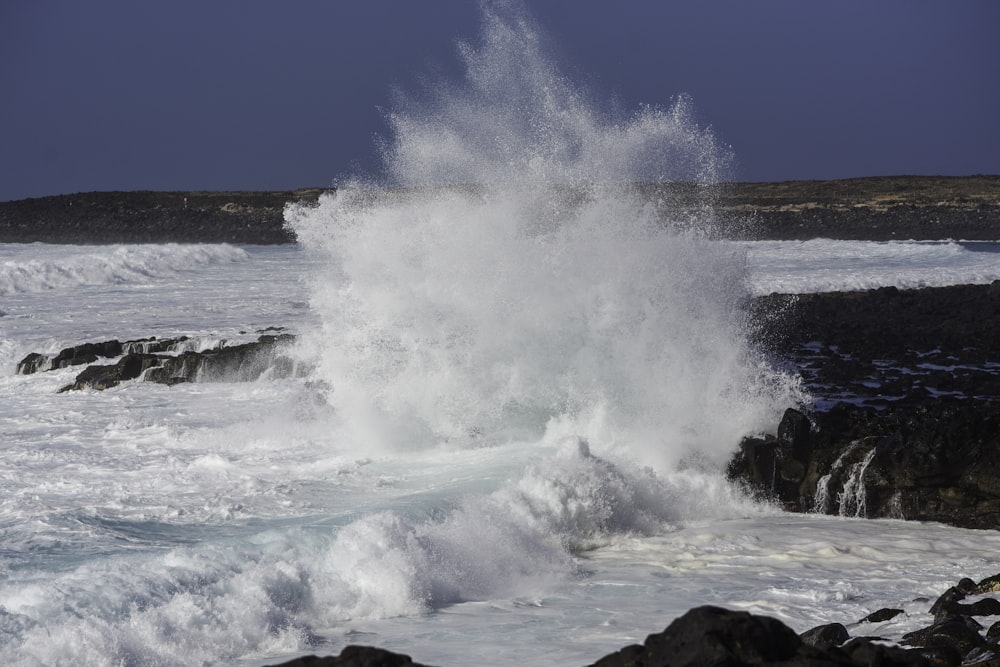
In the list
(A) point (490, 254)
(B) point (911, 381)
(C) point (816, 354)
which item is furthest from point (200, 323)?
(B) point (911, 381)

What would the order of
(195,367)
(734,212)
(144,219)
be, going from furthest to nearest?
1. (734,212)
2. (144,219)
3. (195,367)

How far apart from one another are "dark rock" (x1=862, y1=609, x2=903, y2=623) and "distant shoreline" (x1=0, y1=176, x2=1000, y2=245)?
42.3m

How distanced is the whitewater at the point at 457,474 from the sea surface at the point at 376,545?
29 mm

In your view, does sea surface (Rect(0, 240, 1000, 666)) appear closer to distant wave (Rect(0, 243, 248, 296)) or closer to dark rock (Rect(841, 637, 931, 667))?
dark rock (Rect(841, 637, 931, 667))

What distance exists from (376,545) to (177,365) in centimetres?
976

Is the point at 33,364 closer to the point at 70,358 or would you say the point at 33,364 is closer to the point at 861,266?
the point at 70,358

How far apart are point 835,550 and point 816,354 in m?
7.67

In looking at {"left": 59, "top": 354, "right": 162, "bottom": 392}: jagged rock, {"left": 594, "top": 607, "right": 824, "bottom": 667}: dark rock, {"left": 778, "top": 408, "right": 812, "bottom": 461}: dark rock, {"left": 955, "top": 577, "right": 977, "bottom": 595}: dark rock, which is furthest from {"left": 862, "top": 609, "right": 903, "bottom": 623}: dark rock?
{"left": 59, "top": 354, "right": 162, "bottom": 392}: jagged rock

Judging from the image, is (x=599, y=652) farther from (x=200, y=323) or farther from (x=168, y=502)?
(x=200, y=323)

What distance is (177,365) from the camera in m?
17.0

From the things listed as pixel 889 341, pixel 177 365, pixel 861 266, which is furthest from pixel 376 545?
pixel 861 266

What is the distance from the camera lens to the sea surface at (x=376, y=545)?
6922mm

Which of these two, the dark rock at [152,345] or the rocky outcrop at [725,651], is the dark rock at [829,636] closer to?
the rocky outcrop at [725,651]

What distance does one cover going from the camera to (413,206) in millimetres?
15086
